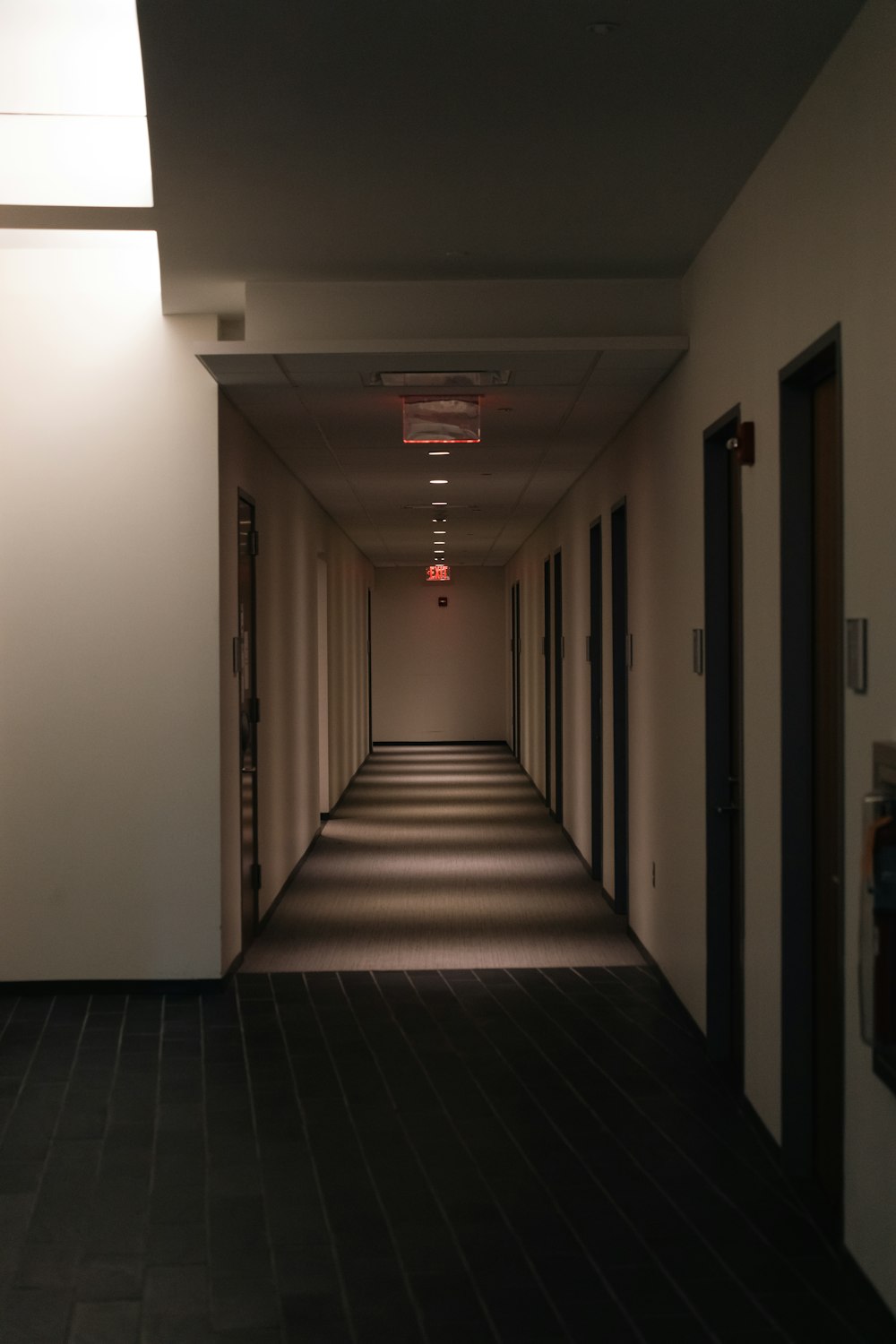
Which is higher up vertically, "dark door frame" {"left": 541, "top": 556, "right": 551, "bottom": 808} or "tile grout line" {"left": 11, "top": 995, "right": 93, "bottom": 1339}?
"dark door frame" {"left": 541, "top": 556, "right": 551, "bottom": 808}

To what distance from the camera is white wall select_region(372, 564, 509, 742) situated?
22734mm

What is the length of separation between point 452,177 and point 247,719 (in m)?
3.54

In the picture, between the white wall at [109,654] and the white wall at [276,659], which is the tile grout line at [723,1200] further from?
the white wall at [276,659]

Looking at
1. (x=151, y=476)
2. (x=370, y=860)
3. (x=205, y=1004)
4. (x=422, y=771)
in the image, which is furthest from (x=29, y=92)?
(x=422, y=771)

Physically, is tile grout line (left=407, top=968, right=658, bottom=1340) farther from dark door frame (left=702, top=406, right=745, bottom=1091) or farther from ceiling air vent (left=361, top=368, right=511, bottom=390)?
ceiling air vent (left=361, top=368, right=511, bottom=390)

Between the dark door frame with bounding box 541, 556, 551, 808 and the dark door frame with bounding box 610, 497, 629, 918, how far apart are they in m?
4.89

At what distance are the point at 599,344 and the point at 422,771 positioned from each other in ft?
41.7

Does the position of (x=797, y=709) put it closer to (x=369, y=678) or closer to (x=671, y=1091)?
(x=671, y=1091)

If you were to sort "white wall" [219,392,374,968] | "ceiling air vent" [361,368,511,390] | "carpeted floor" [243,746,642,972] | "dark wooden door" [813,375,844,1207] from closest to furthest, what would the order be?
"dark wooden door" [813,375,844,1207] < "ceiling air vent" [361,368,511,390] < "white wall" [219,392,374,968] < "carpeted floor" [243,746,642,972]

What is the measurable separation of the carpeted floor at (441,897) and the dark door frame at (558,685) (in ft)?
0.97

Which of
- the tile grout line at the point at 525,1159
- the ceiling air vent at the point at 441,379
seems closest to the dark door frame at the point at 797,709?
the tile grout line at the point at 525,1159

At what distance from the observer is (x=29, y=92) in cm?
522

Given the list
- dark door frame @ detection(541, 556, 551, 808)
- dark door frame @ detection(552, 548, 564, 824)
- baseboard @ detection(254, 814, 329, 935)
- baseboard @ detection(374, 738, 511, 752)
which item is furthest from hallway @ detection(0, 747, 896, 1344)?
baseboard @ detection(374, 738, 511, 752)

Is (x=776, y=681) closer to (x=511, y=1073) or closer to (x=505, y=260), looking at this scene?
(x=511, y=1073)
